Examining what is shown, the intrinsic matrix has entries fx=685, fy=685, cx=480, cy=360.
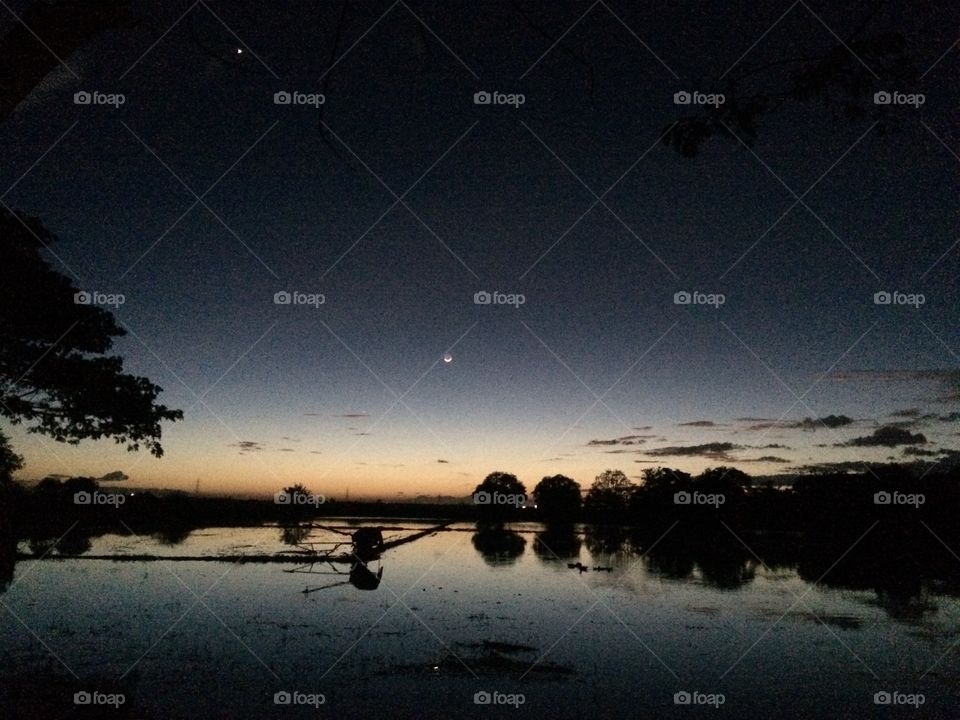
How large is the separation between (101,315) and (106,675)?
3.95 meters

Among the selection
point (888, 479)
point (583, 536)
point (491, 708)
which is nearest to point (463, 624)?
point (491, 708)

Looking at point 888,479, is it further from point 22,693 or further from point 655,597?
point 22,693

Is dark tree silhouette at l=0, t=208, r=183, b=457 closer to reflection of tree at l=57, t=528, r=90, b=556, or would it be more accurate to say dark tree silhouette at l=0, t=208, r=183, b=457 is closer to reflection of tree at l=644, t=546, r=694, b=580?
reflection of tree at l=57, t=528, r=90, b=556

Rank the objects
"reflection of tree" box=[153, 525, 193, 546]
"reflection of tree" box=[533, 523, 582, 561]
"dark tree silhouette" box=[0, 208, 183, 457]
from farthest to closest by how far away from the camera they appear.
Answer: "reflection of tree" box=[533, 523, 582, 561], "reflection of tree" box=[153, 525, 193, 546], "dark tree silhouette" box=[0, 208, 183, 457]

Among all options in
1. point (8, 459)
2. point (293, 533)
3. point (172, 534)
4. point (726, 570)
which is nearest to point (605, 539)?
point (726, 570)

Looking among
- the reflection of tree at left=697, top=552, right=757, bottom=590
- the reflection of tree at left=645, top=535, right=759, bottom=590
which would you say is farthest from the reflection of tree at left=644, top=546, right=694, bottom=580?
the reflection of tree at left=697, top=552, right=757, bottom=590

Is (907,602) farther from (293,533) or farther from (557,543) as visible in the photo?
(293,533)

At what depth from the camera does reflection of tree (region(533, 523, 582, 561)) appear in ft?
60.9

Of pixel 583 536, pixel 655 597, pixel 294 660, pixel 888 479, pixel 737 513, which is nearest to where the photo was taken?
pixel 294 660

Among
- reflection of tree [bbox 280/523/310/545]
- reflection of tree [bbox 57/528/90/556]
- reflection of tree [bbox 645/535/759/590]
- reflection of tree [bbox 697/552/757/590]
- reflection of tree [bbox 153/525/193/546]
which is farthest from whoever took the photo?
reflection of tree [bbox 280/523/310/545]

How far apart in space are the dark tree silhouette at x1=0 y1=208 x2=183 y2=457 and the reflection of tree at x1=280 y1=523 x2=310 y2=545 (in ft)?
35.5

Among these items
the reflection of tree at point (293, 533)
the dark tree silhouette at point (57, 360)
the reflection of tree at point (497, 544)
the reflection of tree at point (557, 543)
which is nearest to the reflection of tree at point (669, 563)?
the reflection of tree at point (557, 543)

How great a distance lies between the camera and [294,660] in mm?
8742

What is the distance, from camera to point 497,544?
2289 centimetres
